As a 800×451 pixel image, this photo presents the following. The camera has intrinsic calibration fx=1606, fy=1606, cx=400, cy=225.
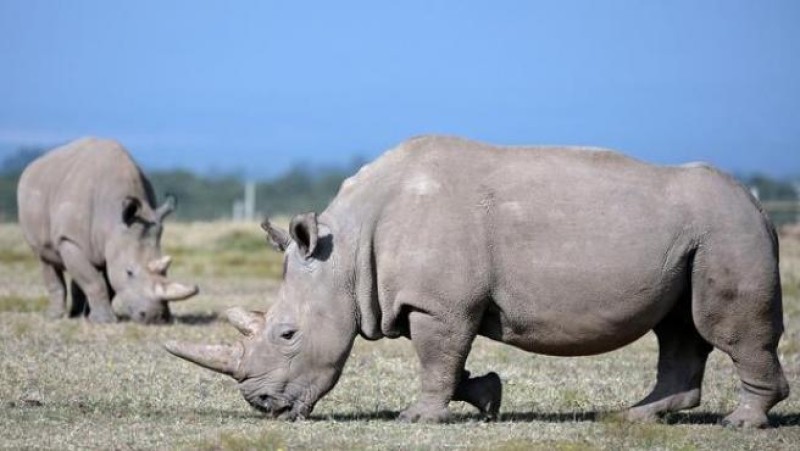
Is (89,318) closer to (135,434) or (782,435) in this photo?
(135,434)

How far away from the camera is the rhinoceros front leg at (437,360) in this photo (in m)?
9.76

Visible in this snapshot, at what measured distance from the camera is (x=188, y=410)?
10.5m

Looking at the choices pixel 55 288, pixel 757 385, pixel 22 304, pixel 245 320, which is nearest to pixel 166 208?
pixel 55 288

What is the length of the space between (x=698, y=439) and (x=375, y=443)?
75.7 inches

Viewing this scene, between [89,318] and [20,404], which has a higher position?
[20,404]

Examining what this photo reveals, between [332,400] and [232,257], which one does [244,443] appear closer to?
[332,400]

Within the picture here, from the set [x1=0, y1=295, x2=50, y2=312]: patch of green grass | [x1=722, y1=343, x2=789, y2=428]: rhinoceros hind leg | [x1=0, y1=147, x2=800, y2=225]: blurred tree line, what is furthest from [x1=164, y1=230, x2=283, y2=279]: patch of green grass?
[x1=0, y1=147, x2=800, y2=225]: blurred tree line

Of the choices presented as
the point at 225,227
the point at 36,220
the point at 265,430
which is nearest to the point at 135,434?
the point at 265,430

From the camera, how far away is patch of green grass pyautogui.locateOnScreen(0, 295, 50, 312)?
18.8 m

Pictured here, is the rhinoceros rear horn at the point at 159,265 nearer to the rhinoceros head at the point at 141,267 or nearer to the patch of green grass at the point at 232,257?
the rhinoceros head at the point at 141,267

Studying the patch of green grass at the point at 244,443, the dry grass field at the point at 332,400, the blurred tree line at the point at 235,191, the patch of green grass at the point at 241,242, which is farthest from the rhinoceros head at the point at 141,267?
the blurred tree line at the point at 235,191

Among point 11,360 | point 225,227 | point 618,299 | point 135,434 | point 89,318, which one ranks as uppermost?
point 618,299

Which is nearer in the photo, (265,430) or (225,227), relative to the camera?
(265,430)

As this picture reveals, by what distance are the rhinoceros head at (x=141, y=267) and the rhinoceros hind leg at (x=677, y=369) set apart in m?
8.43
